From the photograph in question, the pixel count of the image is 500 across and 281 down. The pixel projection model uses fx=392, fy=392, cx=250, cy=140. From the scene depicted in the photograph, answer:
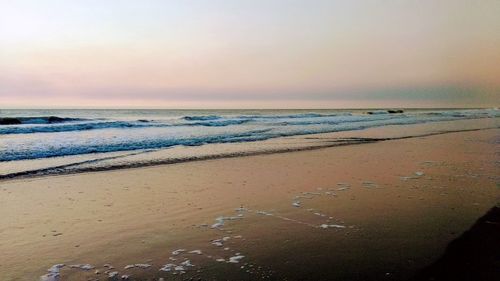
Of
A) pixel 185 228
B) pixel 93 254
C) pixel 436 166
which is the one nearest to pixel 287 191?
pixel 185 228

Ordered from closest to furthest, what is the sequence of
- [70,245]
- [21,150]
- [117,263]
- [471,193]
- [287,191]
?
[117,263]
[70,245]
[471,193]
[287,191]
[21,150]

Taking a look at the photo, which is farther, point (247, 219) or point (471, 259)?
point (247, 219)

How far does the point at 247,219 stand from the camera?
6535 millimetres

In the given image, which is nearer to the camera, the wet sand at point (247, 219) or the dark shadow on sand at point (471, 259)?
the dark shadow on sand at point (471, 259)

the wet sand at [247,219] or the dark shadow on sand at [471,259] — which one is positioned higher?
the dark shadow on sand at [471,259]

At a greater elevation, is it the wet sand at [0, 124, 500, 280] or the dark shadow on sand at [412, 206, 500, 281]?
the dark shadow on sand at [412, 206, 500, 281]

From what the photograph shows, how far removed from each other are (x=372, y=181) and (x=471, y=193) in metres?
2.16

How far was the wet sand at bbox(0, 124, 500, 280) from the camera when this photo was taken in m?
4.61

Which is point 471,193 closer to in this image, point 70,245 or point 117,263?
point 117,263

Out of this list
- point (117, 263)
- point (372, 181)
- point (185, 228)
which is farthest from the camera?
point (372, 181)

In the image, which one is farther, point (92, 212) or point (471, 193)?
point (471, 193)

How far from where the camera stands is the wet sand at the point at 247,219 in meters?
4.61

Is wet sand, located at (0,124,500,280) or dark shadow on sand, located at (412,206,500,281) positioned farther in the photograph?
wet sand, located at (0,124,500,280)

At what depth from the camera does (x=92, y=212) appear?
23.2 ft
